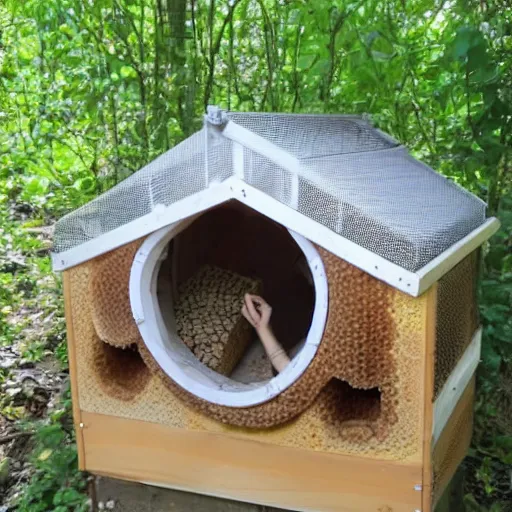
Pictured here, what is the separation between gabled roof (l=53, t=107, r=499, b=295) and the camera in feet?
5.21

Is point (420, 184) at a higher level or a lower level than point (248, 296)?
higher

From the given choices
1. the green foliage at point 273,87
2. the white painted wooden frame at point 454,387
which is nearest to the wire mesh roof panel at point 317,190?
the white painted wooden frame at point 454,387

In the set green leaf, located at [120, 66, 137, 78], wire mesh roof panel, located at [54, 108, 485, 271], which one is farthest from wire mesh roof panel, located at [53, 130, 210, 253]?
green leaf, located at [120, 66, 137, 78]

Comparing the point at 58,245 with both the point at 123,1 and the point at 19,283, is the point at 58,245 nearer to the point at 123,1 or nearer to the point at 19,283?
the point at 123,1

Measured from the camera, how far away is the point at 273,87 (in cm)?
323

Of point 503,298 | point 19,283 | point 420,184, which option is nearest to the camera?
point 420,184

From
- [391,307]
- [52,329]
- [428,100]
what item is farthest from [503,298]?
[52,329]

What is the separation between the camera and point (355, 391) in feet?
6.18

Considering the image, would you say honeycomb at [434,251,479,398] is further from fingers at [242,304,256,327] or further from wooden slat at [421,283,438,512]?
fingers at [242,304,256,327]

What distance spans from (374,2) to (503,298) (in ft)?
4.27

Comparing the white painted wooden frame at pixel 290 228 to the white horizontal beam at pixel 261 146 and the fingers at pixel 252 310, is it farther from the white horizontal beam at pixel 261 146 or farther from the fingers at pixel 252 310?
the fingers at pixel 252 310

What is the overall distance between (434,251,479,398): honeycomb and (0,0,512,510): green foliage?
0.57 m

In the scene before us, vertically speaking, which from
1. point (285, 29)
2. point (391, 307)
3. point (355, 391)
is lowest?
point (355, 391)

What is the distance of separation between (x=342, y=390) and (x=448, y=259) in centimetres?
44
